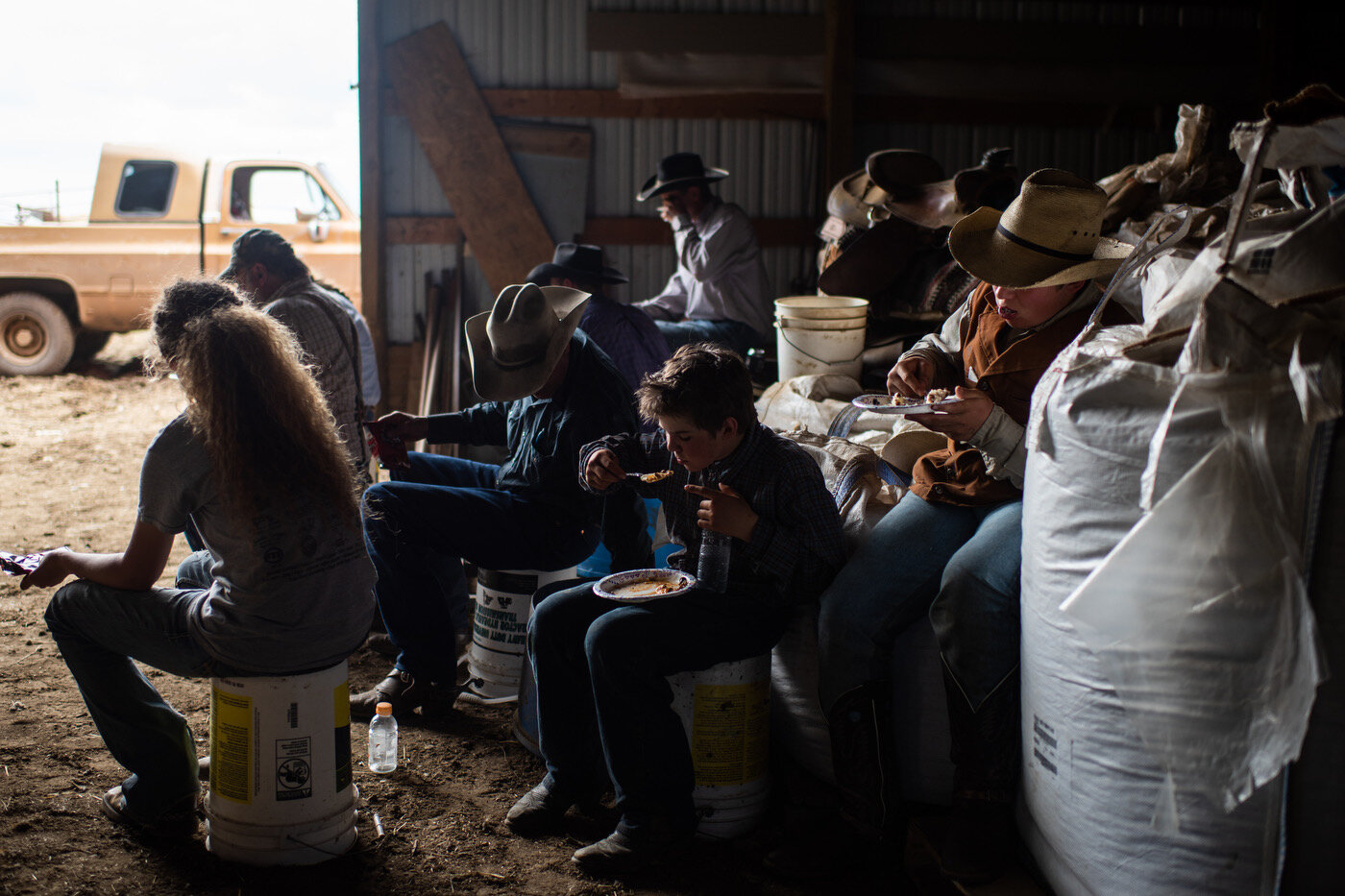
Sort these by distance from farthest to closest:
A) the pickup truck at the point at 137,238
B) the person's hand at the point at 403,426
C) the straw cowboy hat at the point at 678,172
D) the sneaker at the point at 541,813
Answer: the pickup truck at the point at 137,238 < the straw cowboy hat at the point at 678,172 < the person's hand at the point at 403,426 < the sneaker at the point at 541,813

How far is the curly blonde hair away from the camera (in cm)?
258

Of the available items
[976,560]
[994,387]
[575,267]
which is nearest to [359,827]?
[976,560]

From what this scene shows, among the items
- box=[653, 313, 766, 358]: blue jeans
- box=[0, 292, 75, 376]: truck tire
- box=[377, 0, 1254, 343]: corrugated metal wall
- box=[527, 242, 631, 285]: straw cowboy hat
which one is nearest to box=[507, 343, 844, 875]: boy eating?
box=[527, 242, 631, 285]: straw cowboy hat

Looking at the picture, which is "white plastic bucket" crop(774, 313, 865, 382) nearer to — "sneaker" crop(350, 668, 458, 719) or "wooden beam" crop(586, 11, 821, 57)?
"sneaker" crop(350, 668, 458, 719)

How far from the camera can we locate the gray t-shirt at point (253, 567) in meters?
2.61

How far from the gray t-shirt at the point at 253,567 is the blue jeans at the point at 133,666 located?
0.31ft

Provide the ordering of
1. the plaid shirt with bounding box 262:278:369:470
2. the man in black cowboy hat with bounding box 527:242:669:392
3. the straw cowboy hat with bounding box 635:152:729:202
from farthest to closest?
1. the straw cowboy hat with bounding box 635:152:729:202
2. the man in black cowboy hat with bounding box 527:242:669:392
3. the plaid shirt with bounding box 262:278:369:470

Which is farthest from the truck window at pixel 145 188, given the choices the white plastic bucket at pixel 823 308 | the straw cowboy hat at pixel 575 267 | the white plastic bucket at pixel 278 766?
the white plastic bucket at pixel 278 766

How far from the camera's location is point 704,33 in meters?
7.24

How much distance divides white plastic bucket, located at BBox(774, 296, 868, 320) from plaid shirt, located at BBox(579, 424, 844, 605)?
1.86 m

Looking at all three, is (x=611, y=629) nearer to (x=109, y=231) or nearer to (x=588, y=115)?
(x=588, y=115)

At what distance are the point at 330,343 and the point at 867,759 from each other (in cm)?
282

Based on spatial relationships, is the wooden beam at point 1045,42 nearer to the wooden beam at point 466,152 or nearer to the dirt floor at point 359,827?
the wooden beam at point 466,152

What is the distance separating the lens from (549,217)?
293 inches
